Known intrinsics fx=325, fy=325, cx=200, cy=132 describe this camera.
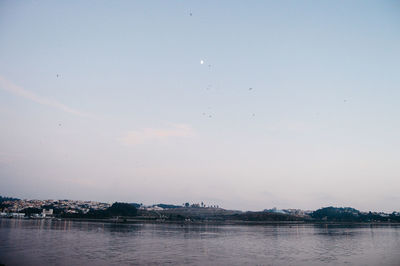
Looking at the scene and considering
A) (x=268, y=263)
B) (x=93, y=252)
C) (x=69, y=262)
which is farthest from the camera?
(x=93, y=252)

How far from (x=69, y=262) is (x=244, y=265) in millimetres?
20661

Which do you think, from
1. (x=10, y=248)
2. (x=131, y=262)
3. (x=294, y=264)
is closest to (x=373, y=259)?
(x=294, y=264)

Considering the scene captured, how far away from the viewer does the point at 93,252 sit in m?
46.1

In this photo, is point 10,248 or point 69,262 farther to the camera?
point 10,248

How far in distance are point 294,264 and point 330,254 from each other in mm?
12823

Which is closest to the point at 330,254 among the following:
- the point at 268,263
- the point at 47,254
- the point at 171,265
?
the point at 268,263

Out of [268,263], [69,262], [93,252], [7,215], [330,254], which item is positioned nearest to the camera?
[69,262]

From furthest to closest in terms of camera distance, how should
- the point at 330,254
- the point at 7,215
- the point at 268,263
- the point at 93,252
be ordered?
the point at 7,215 → the point at 330,254 → the point at 93,252 → the point at 268,263

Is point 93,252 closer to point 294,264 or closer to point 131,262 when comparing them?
point 131,262

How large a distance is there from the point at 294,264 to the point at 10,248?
130 ft

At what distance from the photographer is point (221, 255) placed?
46875 millimetres

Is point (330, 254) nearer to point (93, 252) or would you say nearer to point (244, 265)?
point (244, 265)

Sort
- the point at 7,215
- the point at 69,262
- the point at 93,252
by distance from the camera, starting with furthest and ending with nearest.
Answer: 1. the point at 7,215
2. the point at 93,252
3. the point at 69,262

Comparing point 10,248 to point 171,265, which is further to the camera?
point 10,248
